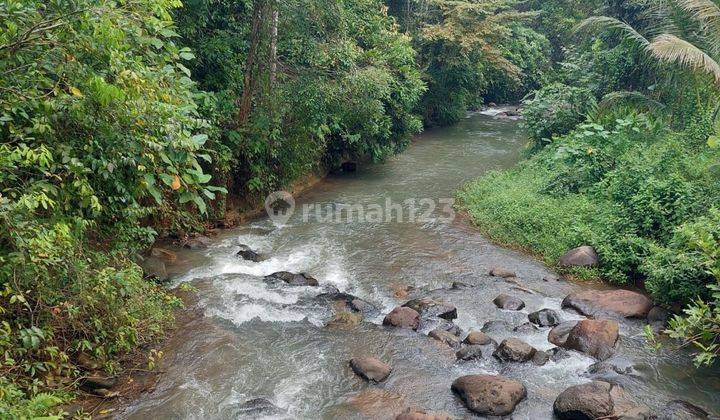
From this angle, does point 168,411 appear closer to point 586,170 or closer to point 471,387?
point 471,387

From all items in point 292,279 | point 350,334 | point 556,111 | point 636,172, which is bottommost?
point 350,334

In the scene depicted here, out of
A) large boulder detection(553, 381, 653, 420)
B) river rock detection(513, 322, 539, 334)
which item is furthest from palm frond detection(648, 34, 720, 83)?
large boulder detection(553, 381, 653, 420)

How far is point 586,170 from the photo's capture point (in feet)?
42.2

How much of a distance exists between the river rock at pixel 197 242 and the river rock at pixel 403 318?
15.0 feet

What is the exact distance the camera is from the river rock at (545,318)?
8609mm

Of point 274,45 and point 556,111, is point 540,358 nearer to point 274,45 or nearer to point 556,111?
point 274,45

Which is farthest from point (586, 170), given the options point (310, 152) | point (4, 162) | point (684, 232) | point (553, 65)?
point (553, 65)

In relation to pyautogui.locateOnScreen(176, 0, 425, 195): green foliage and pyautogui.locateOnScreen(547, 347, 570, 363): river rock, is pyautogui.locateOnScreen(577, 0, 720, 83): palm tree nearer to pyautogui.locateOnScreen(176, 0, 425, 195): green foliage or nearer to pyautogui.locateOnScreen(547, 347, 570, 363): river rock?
pyautogui.locateOnScreen(176, 0, 425, 195): green foliage

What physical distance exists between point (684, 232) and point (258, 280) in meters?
6.82

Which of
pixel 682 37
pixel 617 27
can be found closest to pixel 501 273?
pixel 682 37

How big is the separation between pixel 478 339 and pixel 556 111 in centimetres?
1054

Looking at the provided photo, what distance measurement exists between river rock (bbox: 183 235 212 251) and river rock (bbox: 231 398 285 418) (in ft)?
17.1

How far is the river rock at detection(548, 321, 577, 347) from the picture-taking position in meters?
8.05

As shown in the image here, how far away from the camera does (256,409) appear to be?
6395mm
